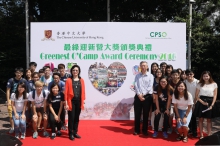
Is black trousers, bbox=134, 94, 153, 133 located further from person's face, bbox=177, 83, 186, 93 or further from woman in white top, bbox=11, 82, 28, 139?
woman in white top, bbox=11, 82, 28, 139

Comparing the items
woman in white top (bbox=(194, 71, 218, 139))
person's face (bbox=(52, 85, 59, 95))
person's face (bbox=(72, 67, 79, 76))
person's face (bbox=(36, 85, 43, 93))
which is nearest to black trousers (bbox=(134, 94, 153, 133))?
woman in white top (bbox=(194, 71, 218, 139))

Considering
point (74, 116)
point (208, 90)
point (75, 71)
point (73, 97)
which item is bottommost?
point (74, 116)

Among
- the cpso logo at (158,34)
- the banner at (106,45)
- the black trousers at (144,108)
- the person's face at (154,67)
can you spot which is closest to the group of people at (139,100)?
the black trousers at (144,108)

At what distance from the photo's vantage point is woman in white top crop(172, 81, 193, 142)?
396cm

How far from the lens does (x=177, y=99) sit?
4.06 m

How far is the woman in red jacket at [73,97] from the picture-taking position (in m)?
4.00

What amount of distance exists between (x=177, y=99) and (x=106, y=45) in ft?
6.89

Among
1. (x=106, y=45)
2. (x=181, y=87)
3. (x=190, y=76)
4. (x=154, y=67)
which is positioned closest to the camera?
(x=181, y=87)

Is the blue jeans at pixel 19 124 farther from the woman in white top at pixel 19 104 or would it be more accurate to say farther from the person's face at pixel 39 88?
the person's face at pixel 39 88

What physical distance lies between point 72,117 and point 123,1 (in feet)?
24.5

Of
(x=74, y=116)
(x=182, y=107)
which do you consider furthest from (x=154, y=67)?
(x=74, y=116)

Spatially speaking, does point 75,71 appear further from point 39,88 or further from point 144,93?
point 144,93

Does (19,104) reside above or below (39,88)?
below

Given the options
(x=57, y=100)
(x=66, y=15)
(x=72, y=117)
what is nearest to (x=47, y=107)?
(x=57, y=100)
